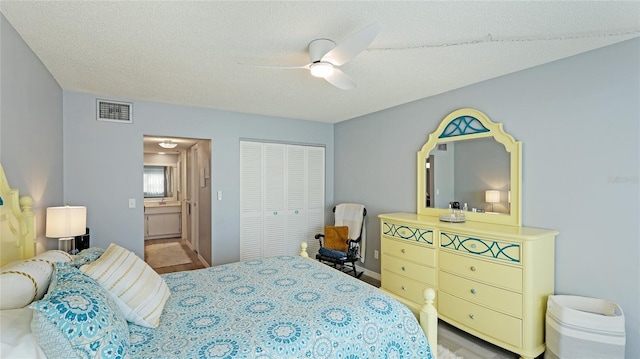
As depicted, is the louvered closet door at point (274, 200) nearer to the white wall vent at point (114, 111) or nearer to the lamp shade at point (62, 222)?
the white wall vent at point (114, 111)

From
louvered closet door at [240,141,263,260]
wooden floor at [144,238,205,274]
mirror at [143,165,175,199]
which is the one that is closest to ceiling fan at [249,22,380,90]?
louvered closet door at [240,141,263,260]

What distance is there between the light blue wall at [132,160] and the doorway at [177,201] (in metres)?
0.21

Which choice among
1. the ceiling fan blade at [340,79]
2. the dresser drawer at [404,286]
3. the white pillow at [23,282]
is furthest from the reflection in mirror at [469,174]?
the white pillow at [23,282]

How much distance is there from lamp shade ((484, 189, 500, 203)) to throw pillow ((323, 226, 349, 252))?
1901mm

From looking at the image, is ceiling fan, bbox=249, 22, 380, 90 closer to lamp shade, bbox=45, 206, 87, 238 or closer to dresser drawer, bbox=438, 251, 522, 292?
dresser drawer, bbox=438, 251, 522, 292

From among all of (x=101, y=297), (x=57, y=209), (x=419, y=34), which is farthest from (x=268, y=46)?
(x=57, y=209)

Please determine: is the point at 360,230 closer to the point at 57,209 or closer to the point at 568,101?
the point at 568,101

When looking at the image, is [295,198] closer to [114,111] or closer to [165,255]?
[114,111]

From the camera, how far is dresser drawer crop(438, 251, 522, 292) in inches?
91.0

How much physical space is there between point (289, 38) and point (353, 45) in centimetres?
52

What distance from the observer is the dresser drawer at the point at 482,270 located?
7.58 ft

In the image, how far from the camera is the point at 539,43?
2.15 meters

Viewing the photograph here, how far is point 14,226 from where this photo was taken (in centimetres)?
178

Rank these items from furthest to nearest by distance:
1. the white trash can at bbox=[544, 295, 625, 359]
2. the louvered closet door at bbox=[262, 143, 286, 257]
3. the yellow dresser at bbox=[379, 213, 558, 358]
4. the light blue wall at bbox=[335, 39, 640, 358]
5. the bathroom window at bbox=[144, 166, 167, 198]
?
the bathroom window at bbox=[144, 166, 167, 198] → the louvered closet door at bbox=[262, 143, 286, 257] → the yellow dresser at bbox=[379, 213, 558, 358] → the light blue wall at bbox=[335, 39, 640, 358] → the white trash can at bbox=[544, 295, 625, 359]
